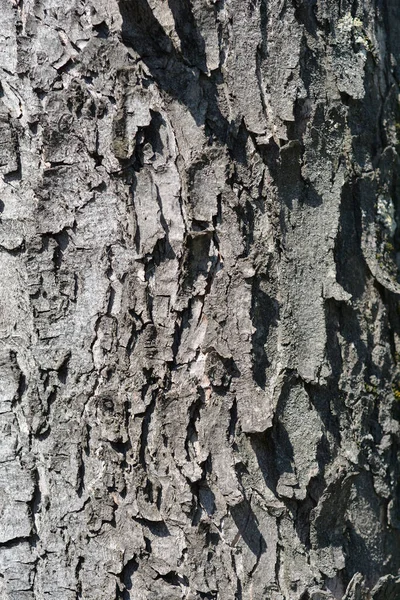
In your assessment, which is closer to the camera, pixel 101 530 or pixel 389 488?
pixel 101 530

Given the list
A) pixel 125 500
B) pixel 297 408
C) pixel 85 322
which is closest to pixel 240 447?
pixel 297 408

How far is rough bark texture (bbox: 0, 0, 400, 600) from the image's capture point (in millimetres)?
1404

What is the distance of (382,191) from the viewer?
69.9 inches

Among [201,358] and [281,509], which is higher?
[201,358]

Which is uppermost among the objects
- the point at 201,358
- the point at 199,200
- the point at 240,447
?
the point at 199,200

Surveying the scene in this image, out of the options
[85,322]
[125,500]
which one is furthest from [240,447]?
[85,322]

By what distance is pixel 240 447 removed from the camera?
1444 mm

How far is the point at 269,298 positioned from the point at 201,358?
0.66 ft

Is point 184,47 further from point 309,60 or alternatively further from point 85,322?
point 85,322


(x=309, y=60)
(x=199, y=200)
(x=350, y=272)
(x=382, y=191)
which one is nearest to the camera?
(x=199, y=200)

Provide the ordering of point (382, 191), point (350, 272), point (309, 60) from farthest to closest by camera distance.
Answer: point (382, 191) < point (350, 272) < point (309, 60)

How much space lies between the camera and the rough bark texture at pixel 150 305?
1.40m

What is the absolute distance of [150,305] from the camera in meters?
1.42

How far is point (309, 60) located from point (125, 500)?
1.06 metres
